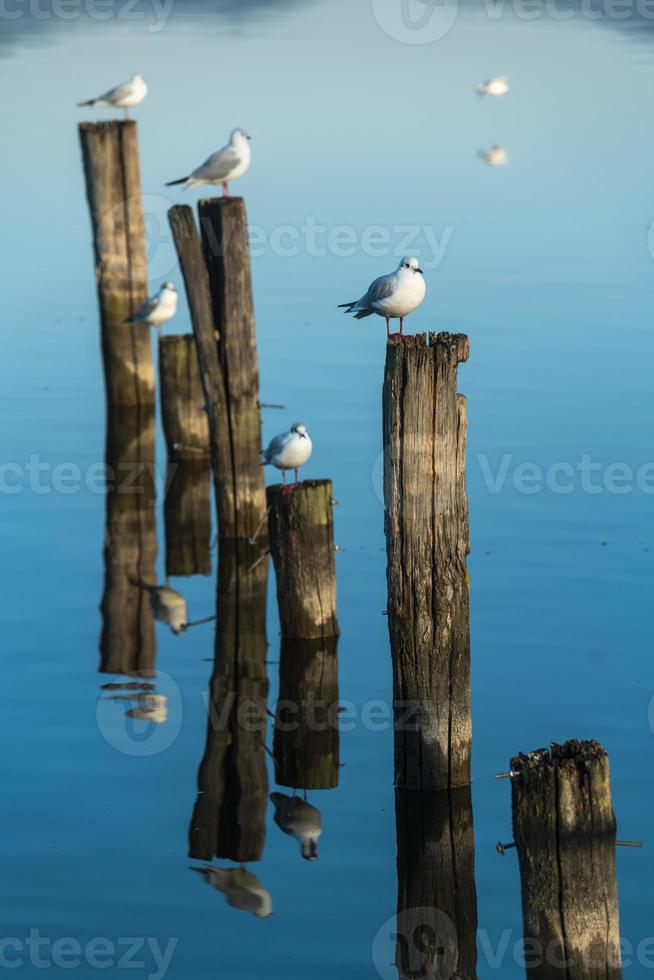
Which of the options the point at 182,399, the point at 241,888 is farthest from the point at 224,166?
the point at 241,888

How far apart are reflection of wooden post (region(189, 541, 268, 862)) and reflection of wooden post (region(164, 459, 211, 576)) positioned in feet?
1.40

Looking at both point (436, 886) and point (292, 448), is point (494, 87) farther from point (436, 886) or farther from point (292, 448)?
point (436, 886)

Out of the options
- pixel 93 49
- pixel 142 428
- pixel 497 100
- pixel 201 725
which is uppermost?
pixel 93 49

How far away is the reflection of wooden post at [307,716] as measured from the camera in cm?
973

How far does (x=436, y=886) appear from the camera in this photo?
848cm

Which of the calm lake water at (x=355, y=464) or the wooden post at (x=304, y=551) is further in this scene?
the wooden post at (x=304, y=551)

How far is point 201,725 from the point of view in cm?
1035

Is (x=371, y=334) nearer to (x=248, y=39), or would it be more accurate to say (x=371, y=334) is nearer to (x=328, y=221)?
(x=328, y=221)

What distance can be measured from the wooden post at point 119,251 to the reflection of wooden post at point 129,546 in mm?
331

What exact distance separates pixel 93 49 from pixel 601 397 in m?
30.4

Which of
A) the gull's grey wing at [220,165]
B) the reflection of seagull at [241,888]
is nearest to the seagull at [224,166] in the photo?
the gull's grey wing at [220,165]

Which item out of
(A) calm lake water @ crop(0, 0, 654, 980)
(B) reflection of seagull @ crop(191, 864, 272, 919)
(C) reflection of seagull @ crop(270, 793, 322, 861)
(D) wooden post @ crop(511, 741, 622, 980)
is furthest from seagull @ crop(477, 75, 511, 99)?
(D) wooden post @ crop(511, 741, 622, 980)

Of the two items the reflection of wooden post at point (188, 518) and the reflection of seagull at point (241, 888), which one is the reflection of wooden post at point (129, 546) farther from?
the reflection of seagull at point (241, 888)

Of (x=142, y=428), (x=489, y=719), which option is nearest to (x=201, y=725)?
(x=489, y=719)
